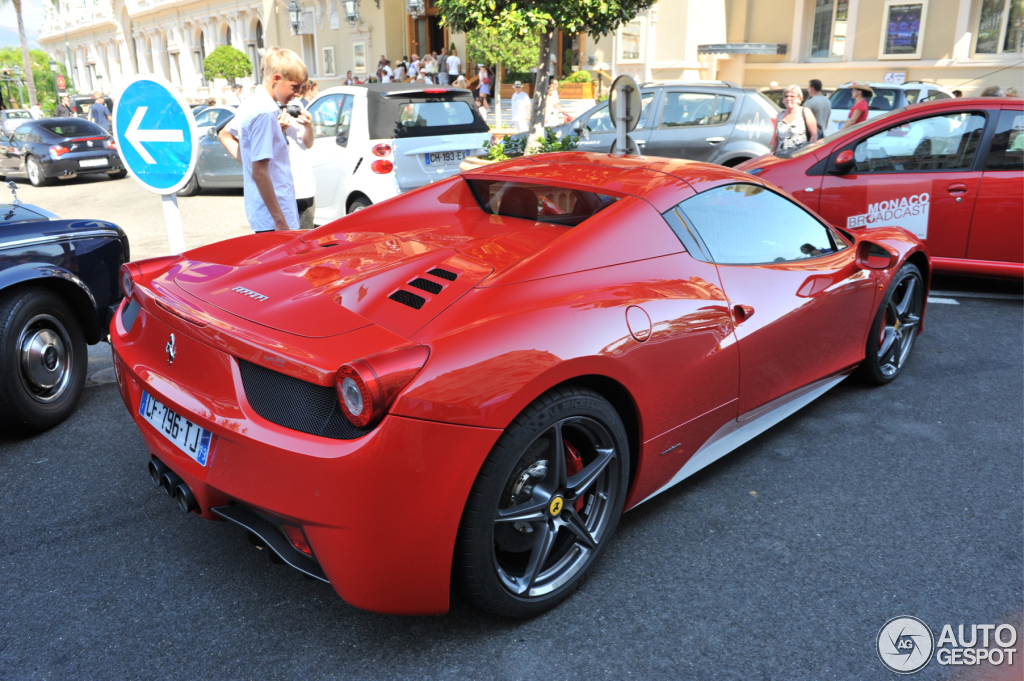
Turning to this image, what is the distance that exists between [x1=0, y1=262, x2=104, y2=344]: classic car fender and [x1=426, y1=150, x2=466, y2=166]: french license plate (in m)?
4.31

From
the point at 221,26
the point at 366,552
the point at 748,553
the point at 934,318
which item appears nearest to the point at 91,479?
the point at 366,552

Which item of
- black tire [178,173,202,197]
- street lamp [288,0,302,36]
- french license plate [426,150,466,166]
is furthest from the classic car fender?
street lamp [288,0,302,36]

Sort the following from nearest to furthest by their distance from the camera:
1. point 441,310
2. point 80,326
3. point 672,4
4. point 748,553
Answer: point 441,310 < point 748,553 < point 80,326 < point 672,4

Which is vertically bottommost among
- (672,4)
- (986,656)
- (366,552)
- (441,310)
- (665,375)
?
(986,656)

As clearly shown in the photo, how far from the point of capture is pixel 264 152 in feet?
14.5

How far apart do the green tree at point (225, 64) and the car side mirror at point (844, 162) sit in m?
36.2

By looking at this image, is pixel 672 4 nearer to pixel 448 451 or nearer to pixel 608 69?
pixel 608 69

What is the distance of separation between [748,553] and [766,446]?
39.1 inches

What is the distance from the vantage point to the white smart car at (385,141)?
25.2 feet

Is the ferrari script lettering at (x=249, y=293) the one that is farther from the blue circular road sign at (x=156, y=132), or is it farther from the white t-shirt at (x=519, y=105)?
the white t-shirt at (x=519, y=105)

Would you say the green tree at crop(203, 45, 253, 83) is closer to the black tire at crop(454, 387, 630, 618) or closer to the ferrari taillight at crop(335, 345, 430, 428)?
the black tire at crop(454, 387, 630, 618)

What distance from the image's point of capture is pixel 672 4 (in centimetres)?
2638

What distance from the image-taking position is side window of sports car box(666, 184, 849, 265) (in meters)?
3.04

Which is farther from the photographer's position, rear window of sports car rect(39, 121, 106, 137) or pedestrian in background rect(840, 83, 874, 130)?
rear window of sports car rect(39, 121, 106, 137)
